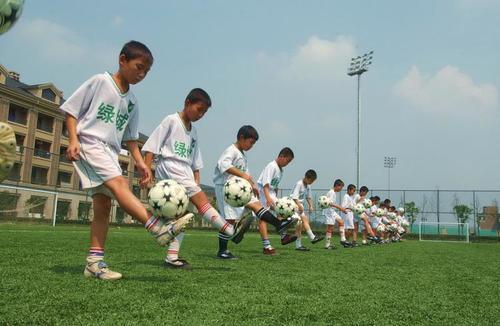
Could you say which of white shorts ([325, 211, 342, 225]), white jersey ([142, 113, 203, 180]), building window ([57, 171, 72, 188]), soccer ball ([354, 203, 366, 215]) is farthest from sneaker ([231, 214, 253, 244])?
building window ([57, 171, 72, 188])

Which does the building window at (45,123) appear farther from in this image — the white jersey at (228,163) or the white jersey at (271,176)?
the white jersey at (228,163)

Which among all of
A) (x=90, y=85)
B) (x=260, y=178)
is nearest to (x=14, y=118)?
(x=260, y=178)

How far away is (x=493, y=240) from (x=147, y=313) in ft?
93.2

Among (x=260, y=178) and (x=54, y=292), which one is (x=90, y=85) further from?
(x=260, y=178)

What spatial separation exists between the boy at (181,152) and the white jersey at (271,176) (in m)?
3.01

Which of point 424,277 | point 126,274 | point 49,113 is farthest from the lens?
point 49,113

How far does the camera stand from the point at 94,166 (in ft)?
11.1

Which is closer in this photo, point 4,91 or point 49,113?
point 4,91

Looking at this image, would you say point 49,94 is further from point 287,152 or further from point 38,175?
point 287,152

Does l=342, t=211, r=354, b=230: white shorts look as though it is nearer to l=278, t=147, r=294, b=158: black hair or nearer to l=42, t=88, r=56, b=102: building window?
l=278, t=147, r=294, b=158: black hair

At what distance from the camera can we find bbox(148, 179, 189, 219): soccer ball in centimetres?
334

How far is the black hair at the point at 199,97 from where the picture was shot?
4.55m

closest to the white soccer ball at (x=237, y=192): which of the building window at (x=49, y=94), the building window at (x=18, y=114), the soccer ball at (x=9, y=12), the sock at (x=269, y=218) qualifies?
the sock at (x=269, y=218)

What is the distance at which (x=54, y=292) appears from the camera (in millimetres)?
2791
